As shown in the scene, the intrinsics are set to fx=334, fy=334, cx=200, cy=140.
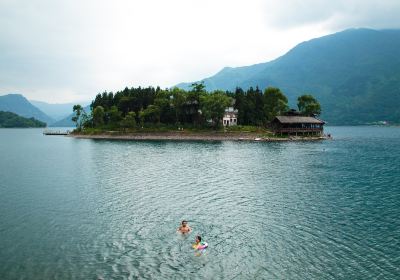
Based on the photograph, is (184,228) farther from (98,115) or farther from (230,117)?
(98,115)

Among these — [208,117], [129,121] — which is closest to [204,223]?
[208,117]

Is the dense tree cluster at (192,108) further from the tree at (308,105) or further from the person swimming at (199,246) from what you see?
the person swimming at (199,246)

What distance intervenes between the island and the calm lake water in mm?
78438

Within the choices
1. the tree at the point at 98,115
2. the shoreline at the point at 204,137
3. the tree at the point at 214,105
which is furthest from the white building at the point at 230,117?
the tree at the point at 98,115

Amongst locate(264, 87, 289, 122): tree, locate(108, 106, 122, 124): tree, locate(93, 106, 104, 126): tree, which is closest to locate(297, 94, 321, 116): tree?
locate(264, 87, 289, 122): tree

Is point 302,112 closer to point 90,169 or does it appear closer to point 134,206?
point 90,169

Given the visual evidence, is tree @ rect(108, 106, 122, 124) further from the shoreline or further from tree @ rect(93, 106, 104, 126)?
the shoreline

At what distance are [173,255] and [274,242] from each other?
8.91 m

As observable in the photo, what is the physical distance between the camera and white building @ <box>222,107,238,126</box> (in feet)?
518

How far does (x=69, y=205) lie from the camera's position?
4103 cm

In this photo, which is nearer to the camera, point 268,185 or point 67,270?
point 67,270

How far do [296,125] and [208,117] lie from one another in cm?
3889

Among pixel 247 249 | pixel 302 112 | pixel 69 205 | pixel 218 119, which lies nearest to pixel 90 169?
pixel 69 205

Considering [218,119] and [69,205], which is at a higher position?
[218,119]
